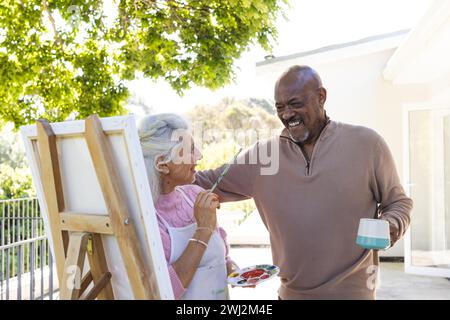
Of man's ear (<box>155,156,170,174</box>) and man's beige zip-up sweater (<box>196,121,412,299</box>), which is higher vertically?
man's ear (<box>155,156,170,174</box>)

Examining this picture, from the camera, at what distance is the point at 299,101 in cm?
201

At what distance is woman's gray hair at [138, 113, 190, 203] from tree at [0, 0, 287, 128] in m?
4.46

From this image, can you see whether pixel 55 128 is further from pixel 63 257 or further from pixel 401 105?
pixel 401 105

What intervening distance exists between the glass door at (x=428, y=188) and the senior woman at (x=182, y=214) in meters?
5.04

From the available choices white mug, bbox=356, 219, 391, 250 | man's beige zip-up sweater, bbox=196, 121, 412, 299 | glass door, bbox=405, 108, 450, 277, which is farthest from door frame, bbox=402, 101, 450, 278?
white mug, bbox=356, 219, 391, 250

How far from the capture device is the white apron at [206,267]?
1644 mm

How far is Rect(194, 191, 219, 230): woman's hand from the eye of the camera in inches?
63.4

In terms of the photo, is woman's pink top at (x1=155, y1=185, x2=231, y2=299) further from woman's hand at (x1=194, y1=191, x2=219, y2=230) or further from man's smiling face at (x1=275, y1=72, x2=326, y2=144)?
man's smiling face at (x1=275, y1=72, x2=326, y2=144)

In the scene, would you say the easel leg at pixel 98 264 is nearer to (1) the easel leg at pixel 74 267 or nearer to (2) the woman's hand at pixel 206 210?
(1) the easel leg at pixel 74 267

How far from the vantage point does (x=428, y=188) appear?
639cm

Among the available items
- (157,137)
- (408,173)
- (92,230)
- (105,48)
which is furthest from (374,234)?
(105,48)

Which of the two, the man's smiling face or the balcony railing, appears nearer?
the man's smiling face

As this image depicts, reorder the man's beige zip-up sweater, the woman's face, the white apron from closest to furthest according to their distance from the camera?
the white apron, the woman's face, the man's beige zip-up sweater

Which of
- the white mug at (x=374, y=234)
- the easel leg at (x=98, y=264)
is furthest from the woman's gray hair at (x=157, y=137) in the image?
the white mug at (x=374, y=234)
